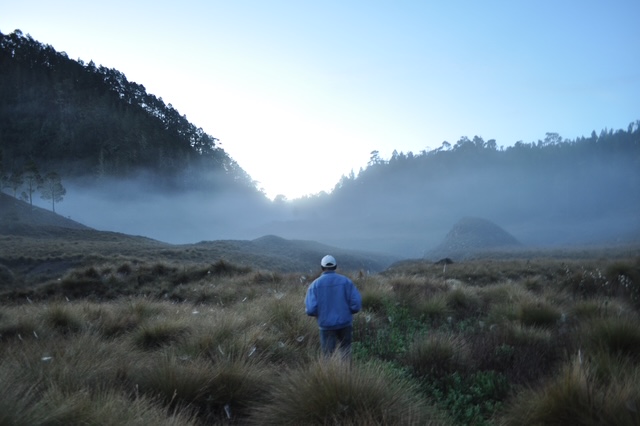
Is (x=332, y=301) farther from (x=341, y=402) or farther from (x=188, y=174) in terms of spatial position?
(x=188, y=174)

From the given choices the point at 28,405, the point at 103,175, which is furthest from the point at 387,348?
the point at 103,175

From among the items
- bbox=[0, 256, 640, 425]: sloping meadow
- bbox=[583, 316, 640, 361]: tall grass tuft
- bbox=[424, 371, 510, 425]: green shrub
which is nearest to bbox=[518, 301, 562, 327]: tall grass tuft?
bbox=[0, 256, 640, 425]: sloping meadow

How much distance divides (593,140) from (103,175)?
7719 inches

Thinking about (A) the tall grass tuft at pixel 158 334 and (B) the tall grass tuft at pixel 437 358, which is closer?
(B) the tall grass tuft at pixel 437 358

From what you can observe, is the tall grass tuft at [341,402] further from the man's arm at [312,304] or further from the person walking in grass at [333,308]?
the man's arm at [312,304]

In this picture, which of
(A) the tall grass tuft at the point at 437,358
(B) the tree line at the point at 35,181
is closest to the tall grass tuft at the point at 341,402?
(A) the tall grass tuft at the point at 437,358

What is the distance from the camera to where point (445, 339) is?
19.7 feet

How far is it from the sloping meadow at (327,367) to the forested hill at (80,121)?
12895 centimetres

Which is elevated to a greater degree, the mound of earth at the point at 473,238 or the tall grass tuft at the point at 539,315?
the tall grass tuft at the point at 539,315

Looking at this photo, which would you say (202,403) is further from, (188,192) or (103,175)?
(188,192)

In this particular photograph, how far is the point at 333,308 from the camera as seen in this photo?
6.21 m

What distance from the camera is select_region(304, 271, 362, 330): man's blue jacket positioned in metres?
6.17

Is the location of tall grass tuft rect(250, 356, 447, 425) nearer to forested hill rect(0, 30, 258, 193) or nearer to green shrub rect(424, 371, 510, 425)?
green shrub rect(424, 371, 510, 425)

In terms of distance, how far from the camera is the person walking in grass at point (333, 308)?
6.16 meters
